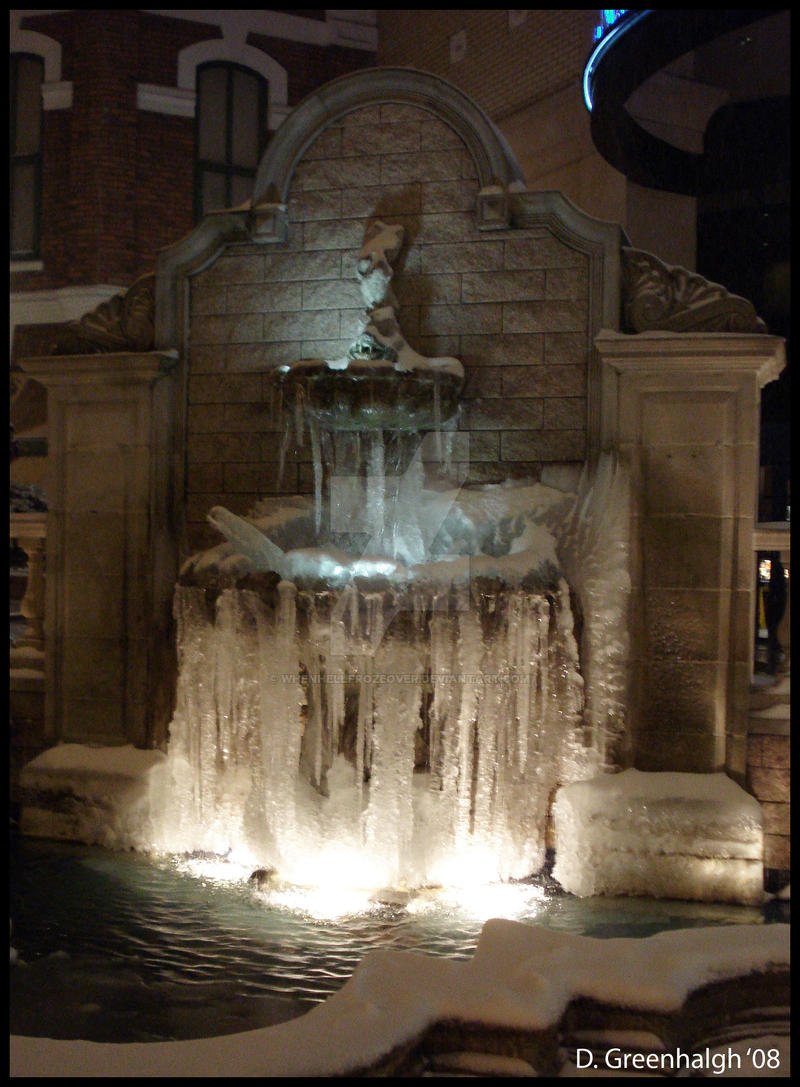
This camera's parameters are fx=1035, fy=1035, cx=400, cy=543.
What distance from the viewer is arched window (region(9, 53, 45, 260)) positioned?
1431 cm

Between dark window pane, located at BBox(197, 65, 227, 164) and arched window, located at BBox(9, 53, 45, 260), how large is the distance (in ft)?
7.16

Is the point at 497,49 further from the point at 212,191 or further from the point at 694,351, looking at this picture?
the point at 694,351

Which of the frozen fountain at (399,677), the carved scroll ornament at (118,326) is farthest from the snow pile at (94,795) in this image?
the carved scroll ornament at (118,326)

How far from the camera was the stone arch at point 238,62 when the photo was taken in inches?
570

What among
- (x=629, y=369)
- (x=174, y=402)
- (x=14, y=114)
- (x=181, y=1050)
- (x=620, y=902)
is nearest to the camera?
(x=181, y=1050)

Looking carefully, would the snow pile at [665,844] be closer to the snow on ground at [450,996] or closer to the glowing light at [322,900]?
the glowing light at [322,900]

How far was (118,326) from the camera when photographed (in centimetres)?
728

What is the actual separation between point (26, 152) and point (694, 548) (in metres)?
12.0

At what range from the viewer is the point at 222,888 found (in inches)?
226

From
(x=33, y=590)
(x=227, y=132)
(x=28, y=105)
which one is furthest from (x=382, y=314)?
(x=28, y=105)

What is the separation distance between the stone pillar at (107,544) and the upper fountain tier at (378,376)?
1172 millimetres

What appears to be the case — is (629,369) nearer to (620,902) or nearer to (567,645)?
(567,645)

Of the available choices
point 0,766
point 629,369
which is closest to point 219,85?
point 629,369

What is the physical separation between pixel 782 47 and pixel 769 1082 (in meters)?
12.8
